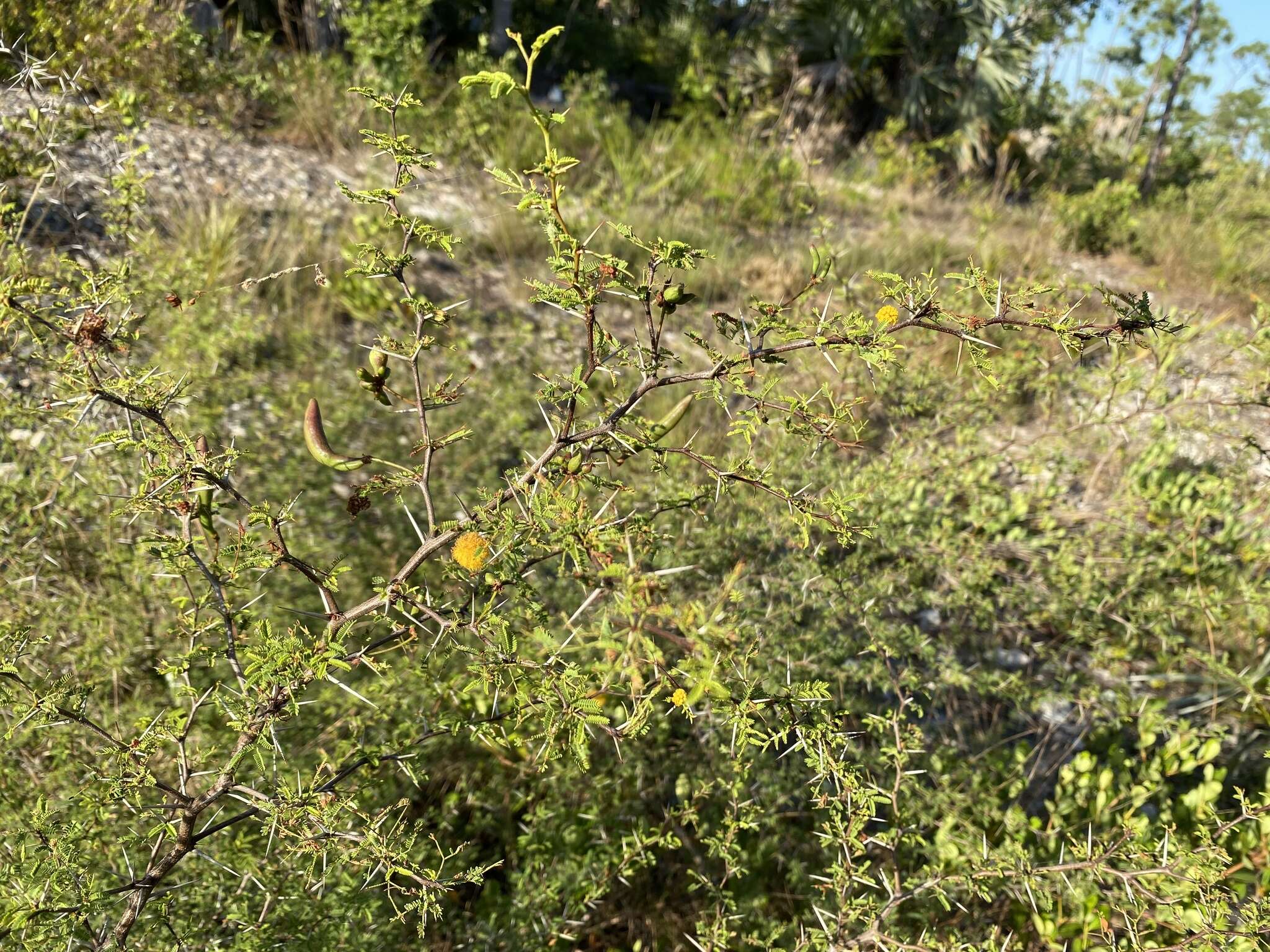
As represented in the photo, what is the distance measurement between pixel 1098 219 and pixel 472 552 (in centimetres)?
771

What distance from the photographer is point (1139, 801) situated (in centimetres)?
205

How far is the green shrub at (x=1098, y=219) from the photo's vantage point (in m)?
6.80

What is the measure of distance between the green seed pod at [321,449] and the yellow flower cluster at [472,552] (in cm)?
20

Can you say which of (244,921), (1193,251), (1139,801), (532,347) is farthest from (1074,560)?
(1193,251)

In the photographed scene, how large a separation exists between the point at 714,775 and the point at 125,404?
1633mm

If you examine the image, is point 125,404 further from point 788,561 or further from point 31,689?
point 788,561

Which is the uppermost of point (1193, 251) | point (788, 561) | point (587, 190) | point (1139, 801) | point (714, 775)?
point (1193, 251)

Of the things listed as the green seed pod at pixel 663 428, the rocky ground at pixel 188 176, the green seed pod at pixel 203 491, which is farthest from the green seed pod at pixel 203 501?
the rocky ground at pixel 188 176

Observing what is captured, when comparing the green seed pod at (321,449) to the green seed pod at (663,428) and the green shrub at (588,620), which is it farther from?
the green seed pod at (663,428)

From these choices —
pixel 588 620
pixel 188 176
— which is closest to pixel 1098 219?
pixel 588 620

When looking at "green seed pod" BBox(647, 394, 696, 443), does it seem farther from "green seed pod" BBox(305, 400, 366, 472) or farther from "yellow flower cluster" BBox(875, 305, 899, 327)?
"green seed pod" BBox(305, 400, 366, 472)

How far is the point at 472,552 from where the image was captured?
100 centimetres

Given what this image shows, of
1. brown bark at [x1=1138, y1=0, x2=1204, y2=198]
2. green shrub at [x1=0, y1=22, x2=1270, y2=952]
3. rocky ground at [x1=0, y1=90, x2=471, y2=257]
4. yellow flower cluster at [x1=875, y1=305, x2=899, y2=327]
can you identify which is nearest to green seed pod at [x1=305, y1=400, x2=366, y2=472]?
green shrub at [x1=0, y1=22, x2=1270, y2=952]

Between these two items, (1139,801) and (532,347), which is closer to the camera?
(1139,801)
